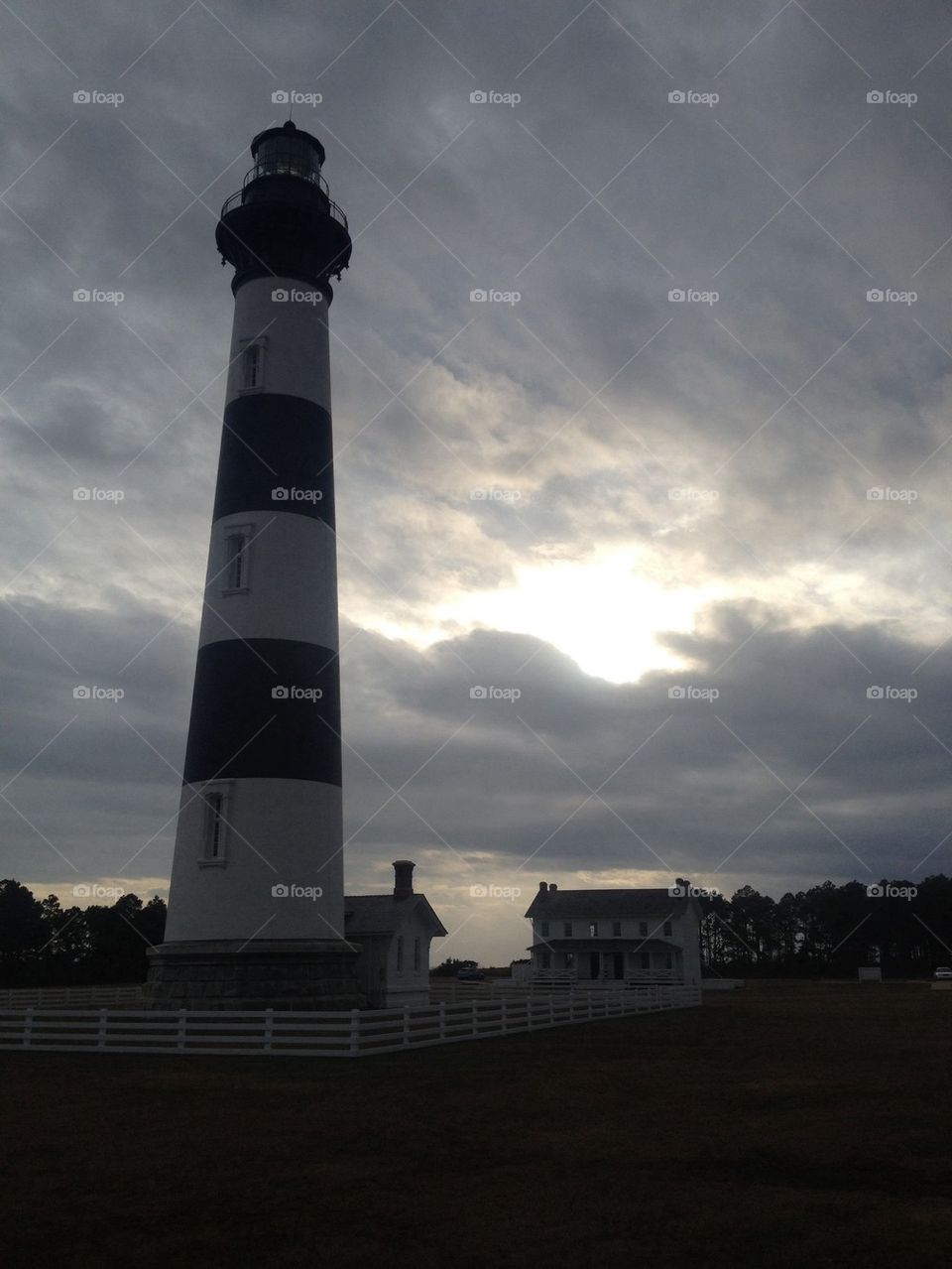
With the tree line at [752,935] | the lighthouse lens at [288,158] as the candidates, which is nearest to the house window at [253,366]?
the lighthouse lens at [288,158]

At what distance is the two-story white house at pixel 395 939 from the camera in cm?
3509

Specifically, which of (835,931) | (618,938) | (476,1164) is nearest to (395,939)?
(476,1164)

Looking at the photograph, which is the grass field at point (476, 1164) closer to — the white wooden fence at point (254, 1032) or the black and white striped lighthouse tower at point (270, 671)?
the white wooden fence at point (254, 1032)

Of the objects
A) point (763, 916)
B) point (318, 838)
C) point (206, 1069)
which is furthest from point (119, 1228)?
point (763, 916)

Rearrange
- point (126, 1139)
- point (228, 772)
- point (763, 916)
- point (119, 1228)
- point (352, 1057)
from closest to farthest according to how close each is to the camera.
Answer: point (119, 1228)
point (126, 1139)
point (352, 1057)
point (228, 772)
point (763, 916)

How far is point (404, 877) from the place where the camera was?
39.5 meters

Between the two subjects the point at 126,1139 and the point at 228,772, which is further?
the point at 228,772

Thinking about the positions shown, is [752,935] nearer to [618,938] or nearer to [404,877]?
[618,938]

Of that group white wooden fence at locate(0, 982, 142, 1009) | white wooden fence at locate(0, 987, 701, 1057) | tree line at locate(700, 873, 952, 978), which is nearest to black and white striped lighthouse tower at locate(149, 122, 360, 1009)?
white wooden fence at locate(0, 987, 701, 1057)

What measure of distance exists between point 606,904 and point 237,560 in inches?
1676

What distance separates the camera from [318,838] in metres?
25.1

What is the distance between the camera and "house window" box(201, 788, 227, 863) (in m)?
24.3

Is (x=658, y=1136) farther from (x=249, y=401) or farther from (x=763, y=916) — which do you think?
(x=763, y=916)

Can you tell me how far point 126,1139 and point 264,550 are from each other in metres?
16.6
